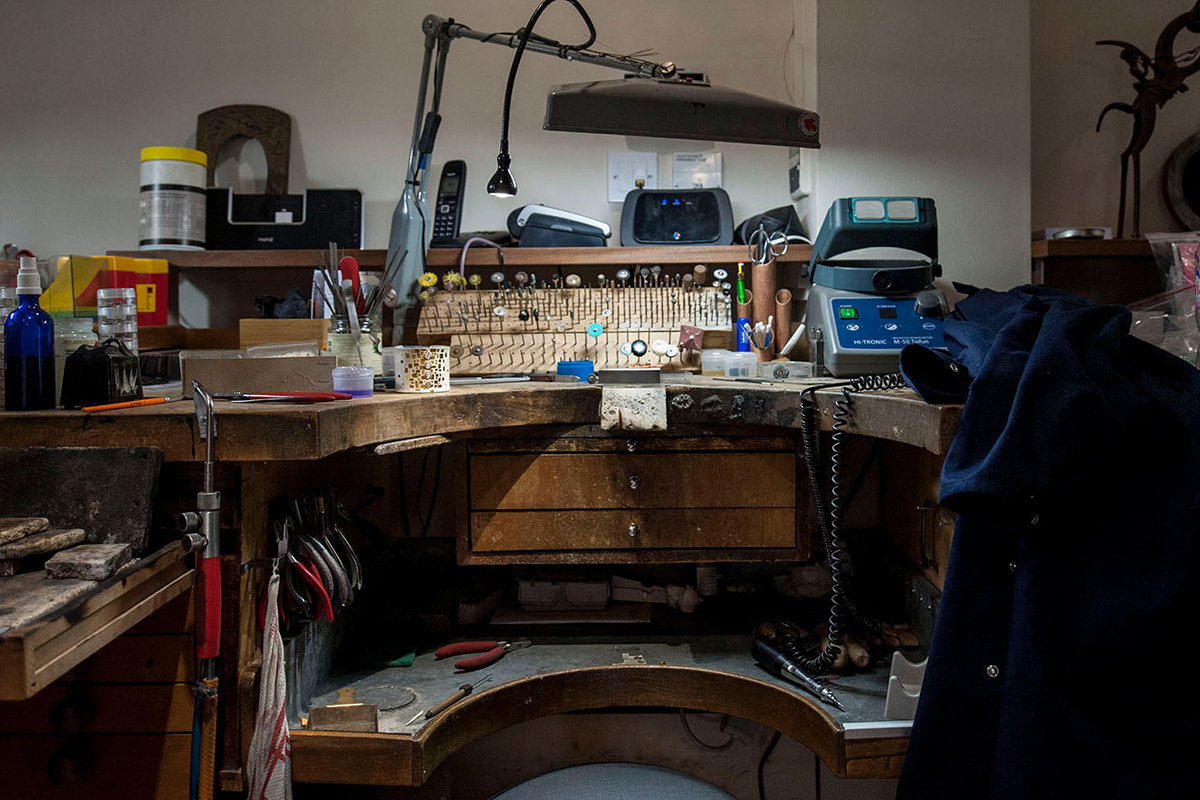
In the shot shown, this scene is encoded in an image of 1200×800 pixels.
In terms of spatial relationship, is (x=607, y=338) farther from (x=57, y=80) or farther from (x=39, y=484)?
(x=57, y=80)

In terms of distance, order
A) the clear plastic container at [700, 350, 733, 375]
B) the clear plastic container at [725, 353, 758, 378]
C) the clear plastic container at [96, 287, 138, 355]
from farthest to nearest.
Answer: the clear plastic container at [700, 350, 733, 375] → the clear plastic container at [725, 353, 758, 378] → the clear plastic container at [96, 287, 138, 355]

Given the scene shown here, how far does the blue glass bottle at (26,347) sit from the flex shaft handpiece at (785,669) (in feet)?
4.58

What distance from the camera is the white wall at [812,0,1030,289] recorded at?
7.66 ft

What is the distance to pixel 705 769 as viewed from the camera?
7.56ft

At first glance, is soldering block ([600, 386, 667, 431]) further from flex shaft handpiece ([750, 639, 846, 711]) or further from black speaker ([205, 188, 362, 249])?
black speaker ([205, 188, 362, 249])

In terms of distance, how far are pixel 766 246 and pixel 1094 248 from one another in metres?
0.88

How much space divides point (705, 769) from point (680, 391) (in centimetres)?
121

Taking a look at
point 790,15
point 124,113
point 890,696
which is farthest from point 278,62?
point 890,696

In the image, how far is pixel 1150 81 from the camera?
2.46 meters

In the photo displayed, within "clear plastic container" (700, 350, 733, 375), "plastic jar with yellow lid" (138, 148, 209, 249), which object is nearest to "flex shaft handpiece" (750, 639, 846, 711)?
"clear plastic container" (700, 350, 733, 375)

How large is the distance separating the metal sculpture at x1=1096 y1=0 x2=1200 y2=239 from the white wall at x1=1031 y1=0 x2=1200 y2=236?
52 mm

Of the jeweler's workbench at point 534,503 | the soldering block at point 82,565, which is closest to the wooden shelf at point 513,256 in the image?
the jeweler's workbench at point 534,503

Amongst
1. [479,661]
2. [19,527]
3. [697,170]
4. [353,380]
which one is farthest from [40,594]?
[697,170]

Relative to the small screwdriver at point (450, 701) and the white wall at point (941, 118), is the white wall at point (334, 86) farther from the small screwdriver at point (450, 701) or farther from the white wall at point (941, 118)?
the small screwdriver at point (450, 701)
